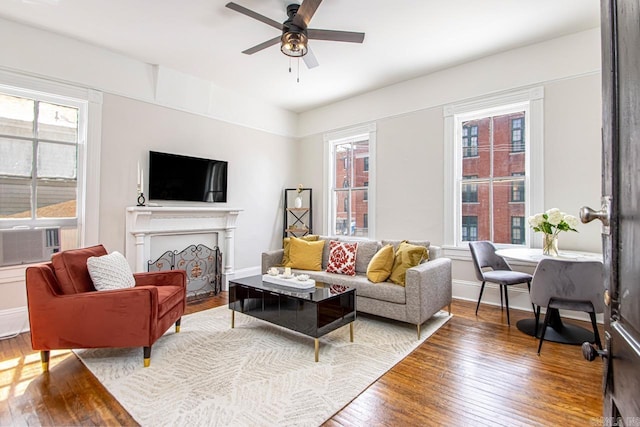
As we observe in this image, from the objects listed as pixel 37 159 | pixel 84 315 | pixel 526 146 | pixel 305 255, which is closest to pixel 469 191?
pixel 526 146

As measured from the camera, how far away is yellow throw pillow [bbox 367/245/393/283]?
3.38 metres

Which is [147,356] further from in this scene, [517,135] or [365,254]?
[517,135]

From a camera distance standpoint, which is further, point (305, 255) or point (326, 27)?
point (305, 255)

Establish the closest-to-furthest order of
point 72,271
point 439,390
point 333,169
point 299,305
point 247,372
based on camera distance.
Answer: point 439,390 < point 247,372 < point 72,271 < point 299,305 < point 333,169

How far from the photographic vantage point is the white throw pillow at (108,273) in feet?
8.59

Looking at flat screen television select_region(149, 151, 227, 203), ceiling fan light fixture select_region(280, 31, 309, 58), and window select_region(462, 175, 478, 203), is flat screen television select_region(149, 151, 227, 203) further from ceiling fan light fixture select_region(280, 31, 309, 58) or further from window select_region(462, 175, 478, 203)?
window select_region(462, 175, 478, 203)

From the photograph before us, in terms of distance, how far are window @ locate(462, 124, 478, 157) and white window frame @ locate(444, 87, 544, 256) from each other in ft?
0.21

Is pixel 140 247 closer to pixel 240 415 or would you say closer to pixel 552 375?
pixel 240 415

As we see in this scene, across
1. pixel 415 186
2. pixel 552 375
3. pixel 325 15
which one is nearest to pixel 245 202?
pixel 415 186

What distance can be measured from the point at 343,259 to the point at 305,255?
55 centimetres

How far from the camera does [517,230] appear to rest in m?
3.97

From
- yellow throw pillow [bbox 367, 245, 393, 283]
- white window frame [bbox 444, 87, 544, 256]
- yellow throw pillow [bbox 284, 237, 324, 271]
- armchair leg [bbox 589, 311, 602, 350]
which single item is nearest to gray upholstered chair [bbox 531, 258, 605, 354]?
armchair leg [bbox 589, 311, 602, 350]

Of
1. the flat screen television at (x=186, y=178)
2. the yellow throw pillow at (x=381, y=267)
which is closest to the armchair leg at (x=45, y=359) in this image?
the flat screen television at (x=186, y=178)

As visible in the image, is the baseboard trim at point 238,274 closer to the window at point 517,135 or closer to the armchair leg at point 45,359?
the armchair leg at point 45,359
